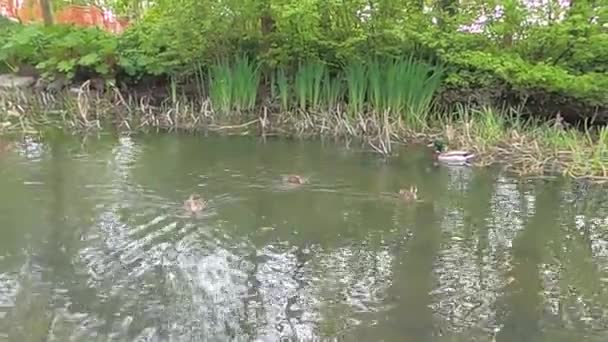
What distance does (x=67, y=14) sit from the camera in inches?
521

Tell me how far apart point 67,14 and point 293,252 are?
9.55m

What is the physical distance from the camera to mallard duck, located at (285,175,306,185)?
6.67 meters

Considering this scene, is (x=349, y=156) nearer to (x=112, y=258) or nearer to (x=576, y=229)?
(x=576, y=229)

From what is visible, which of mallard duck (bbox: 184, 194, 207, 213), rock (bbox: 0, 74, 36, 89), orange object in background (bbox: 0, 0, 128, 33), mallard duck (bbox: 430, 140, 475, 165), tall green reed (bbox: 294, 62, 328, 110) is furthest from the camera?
orange object in background (bbox: 0, 0, 128, 33)

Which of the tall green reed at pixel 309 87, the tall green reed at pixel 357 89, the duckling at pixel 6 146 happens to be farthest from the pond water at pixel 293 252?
the tall green reed at pixel 309 87

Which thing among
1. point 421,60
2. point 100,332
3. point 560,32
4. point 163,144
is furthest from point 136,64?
point 100,332

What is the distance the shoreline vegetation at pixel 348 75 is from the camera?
8289 mm

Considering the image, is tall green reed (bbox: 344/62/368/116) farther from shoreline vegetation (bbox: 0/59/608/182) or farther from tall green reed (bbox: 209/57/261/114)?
tall green reed (bbox: 209/57/261/114)

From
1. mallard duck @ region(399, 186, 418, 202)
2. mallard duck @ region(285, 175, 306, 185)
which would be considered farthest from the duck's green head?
mallard duck @ region(285, 175, 306, 185)

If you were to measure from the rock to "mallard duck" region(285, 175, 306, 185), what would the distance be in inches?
192

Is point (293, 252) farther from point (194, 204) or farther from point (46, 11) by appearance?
point (46, 11)

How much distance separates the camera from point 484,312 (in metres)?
4.11

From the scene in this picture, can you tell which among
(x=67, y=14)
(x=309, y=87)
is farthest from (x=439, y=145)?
(x=67, y=14)

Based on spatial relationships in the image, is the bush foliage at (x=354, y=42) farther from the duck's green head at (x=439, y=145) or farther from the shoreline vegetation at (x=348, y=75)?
the duck's green head at (x=439, y=145)
